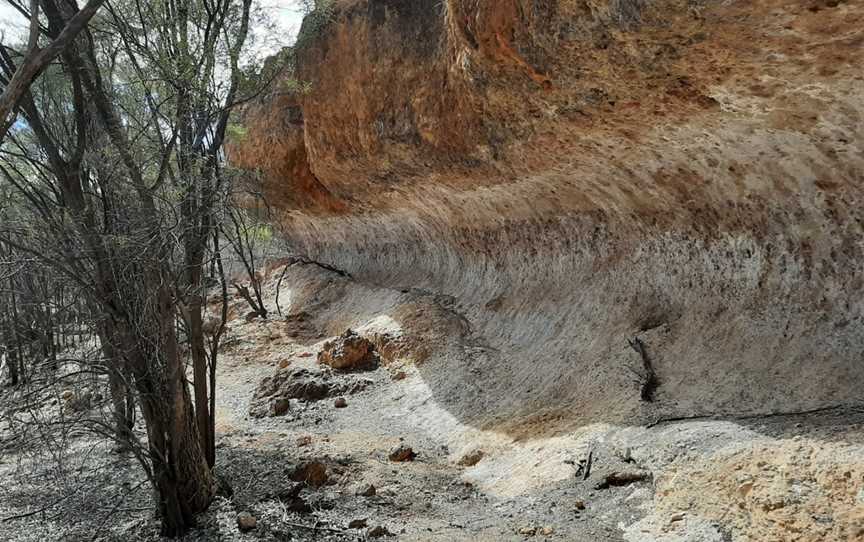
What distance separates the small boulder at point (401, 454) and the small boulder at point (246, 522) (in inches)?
69.8

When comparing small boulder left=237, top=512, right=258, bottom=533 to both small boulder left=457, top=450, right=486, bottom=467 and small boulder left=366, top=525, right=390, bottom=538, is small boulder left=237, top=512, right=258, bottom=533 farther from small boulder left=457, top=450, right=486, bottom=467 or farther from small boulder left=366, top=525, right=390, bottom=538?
small boulder left=457, top=450, right=486, bottom=467

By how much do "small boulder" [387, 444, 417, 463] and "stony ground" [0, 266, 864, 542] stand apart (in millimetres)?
72

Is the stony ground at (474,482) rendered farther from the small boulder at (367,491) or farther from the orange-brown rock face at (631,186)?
the orange-brown rock face at (631,186)

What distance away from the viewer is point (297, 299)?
17219mm

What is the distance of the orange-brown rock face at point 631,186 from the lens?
15.8ft

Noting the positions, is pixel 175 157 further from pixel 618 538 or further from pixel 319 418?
pixel 618 538

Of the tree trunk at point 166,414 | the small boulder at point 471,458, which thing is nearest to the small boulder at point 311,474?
the tree trunk at point 166,414

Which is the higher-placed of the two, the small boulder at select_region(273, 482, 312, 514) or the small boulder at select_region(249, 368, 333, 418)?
the small boulder at select_region(273, 482, 312, 514)

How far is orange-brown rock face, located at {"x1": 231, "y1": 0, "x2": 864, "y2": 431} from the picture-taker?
4.81 meters

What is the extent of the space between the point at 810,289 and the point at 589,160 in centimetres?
287

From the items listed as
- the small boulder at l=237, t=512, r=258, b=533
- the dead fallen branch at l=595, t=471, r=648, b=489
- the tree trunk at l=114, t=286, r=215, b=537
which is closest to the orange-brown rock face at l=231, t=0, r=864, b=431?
the dead fallen branch at l=595, t=471, r=648, b=489

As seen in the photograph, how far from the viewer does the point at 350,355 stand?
1081 centimetres

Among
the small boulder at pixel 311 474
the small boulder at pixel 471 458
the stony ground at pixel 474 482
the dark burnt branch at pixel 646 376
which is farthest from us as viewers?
the small boulder at pixel 471 458

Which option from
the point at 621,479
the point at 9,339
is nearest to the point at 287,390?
the point at 9,339
